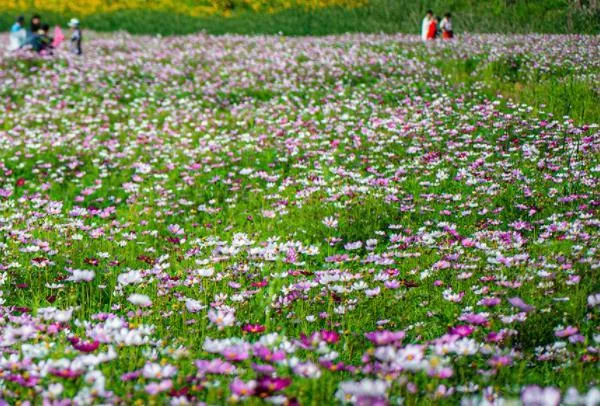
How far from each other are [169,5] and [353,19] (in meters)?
10.0

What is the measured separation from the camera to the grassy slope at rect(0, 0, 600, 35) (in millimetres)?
19594

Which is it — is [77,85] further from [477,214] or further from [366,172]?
[477,214]

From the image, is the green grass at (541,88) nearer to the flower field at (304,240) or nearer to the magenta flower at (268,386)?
the flower field at (304,240)

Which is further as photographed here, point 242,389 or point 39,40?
point 39,40

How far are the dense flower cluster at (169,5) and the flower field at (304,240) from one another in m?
15.0

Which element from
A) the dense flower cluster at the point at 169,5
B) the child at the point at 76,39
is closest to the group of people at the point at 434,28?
the dense flower cluster at the point at 169,5

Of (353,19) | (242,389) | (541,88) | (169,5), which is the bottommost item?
(242,389)

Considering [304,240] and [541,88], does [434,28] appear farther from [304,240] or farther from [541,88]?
[304,240]

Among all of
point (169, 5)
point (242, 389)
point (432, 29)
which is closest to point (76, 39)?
point (432, 29)

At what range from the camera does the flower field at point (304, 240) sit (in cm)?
262

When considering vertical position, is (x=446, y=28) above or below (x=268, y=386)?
above

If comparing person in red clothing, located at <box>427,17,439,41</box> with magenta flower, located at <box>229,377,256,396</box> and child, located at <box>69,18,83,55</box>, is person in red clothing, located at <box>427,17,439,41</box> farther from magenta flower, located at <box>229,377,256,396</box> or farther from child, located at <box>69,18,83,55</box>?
magenta flower, located at <box>229,377,256,396</box>

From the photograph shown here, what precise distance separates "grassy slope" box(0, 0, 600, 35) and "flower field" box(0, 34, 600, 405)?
254 inches

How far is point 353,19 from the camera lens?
2419 centimetres
